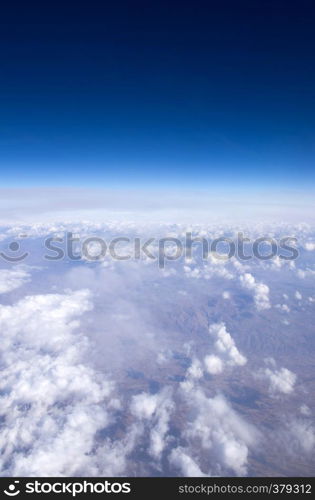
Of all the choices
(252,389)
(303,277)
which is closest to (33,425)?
(252,389)

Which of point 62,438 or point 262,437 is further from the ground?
point 62,438

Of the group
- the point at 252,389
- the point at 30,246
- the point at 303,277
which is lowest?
the point at 252,389

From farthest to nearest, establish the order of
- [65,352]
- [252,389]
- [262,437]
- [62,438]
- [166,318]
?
[166,318], [252,389], [65,352], [262,437], [62,438]

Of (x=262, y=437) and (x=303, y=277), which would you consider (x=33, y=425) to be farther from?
(x=303, y=277)

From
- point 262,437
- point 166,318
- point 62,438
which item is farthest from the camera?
point 166,318

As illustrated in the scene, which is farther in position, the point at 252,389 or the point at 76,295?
the point at 76,295
